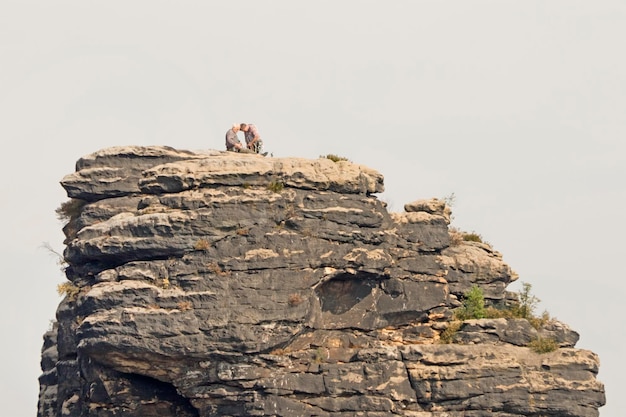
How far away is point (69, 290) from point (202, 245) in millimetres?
6086

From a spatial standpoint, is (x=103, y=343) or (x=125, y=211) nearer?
(x=103, y=343)

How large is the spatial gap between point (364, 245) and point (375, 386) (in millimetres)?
4269

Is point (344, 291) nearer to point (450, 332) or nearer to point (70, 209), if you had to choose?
point (450, 332)

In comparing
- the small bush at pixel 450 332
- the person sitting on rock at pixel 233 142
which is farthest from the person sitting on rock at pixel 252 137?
the small bush at pixel 450 332

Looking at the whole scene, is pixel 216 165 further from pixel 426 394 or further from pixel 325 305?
pixel 426 394

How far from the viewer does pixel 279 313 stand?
48.2 m

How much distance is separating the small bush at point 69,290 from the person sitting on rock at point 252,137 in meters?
7.33

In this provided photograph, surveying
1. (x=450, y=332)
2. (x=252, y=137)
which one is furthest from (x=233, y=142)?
(x=450, y=332)

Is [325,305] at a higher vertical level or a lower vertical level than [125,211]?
lower

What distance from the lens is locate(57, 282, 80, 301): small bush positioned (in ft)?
170

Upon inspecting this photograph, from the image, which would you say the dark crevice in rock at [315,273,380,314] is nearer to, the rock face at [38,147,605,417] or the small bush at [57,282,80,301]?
the rock face at [38,147,605,417]

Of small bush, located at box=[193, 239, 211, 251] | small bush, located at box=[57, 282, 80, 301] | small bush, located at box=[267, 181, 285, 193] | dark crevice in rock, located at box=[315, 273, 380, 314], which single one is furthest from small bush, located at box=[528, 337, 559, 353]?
small bush, located at box=[57, 282, 80, 301]

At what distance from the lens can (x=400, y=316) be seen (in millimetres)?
51156

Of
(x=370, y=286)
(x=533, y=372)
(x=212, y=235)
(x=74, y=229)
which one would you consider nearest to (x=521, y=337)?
(x=533, y=372)
